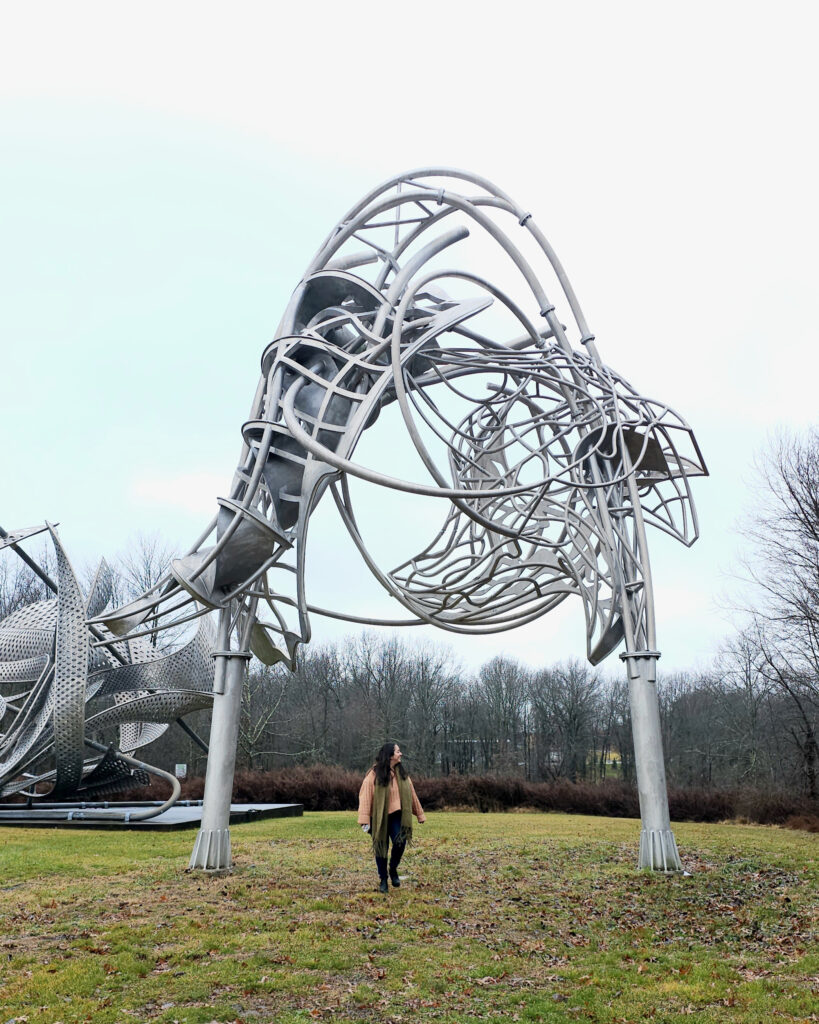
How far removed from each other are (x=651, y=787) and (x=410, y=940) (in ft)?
13.6

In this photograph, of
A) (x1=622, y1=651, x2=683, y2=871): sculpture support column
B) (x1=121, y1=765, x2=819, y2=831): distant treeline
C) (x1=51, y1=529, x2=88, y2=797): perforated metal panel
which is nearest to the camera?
(x1=622, y1=651, x2=683, y2=871): sculpture support column

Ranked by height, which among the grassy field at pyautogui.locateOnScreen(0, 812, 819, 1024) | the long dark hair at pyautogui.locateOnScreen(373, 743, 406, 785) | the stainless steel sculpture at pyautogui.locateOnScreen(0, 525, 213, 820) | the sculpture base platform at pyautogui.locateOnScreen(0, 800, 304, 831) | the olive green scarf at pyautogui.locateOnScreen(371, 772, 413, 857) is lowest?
the grassy field at pyautogui.locateOnScreen(0, 812, 819, 1024)

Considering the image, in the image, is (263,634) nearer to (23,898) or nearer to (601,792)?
(23,898)

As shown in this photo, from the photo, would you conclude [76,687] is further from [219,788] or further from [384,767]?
[384,767]

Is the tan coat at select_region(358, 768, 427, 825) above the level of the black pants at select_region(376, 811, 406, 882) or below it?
above

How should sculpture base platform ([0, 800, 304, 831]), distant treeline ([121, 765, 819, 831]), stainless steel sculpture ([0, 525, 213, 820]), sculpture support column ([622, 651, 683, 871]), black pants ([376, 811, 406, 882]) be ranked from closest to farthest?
black pants ([376, 811, 406, 882]), sculpture support column ([622, 651, 683, 871]), stainless steel sculpture ([0, 525, 213, 820]), sculpture base platform ([0, 800, 304, 831]), distant treeline ([121, 765, 819, 831])

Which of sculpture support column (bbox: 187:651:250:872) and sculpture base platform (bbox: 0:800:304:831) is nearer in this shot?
sculpture support column (bbox: 187:651:250:872)

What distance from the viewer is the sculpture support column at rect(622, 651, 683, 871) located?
32.7 feet

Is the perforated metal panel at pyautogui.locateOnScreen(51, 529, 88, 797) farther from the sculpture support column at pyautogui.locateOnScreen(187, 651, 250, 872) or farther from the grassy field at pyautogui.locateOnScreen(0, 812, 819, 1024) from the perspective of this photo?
the sculpture support column at pyautogui.locateOnScreen(187, 651, 250, 872)

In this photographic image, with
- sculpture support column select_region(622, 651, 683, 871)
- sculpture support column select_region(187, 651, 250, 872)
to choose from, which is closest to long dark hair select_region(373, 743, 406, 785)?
sculpture support column select_region(187, 651, 250, 872)

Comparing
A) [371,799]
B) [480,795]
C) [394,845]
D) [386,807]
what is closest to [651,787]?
[394,845]

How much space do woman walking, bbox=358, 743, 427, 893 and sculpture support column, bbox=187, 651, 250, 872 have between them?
178cm

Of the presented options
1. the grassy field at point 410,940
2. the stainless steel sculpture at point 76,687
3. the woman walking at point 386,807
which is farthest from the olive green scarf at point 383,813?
the stainless steel sculpture at point 76,687

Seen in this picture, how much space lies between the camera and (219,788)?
997cm
